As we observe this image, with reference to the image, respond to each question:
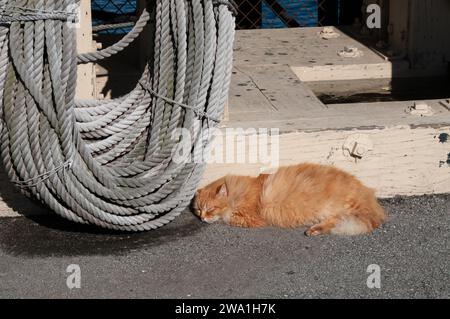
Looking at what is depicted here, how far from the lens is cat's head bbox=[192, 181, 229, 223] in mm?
5965

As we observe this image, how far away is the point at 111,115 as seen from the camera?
583 centimetres

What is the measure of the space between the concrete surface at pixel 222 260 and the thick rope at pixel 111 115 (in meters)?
0.21

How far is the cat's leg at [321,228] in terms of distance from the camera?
582cm

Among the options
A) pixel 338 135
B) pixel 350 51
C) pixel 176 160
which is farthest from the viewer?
pixel 350 51

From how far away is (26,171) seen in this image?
17.9 feet

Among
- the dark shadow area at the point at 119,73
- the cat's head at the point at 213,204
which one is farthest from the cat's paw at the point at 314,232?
the dark shadow area at the point at 119,73

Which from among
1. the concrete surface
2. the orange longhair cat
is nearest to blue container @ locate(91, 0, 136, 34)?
the orange longhair cat

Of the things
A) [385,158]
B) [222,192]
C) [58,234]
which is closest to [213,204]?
[222,192]

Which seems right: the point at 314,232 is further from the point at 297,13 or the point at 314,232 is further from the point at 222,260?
the point at 297,13

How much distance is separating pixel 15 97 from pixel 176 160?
3.11 ft

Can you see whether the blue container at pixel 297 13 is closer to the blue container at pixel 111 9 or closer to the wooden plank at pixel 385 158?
the blue container at pixel 111 9

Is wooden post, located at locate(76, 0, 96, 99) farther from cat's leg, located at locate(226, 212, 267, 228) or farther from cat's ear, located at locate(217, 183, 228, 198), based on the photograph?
cat's leg, located at locate(226, 212, 267, 228)

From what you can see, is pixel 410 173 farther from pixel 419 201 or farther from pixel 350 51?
pixel 350 51

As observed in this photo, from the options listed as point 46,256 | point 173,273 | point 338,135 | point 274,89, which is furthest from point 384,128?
point 46,256
